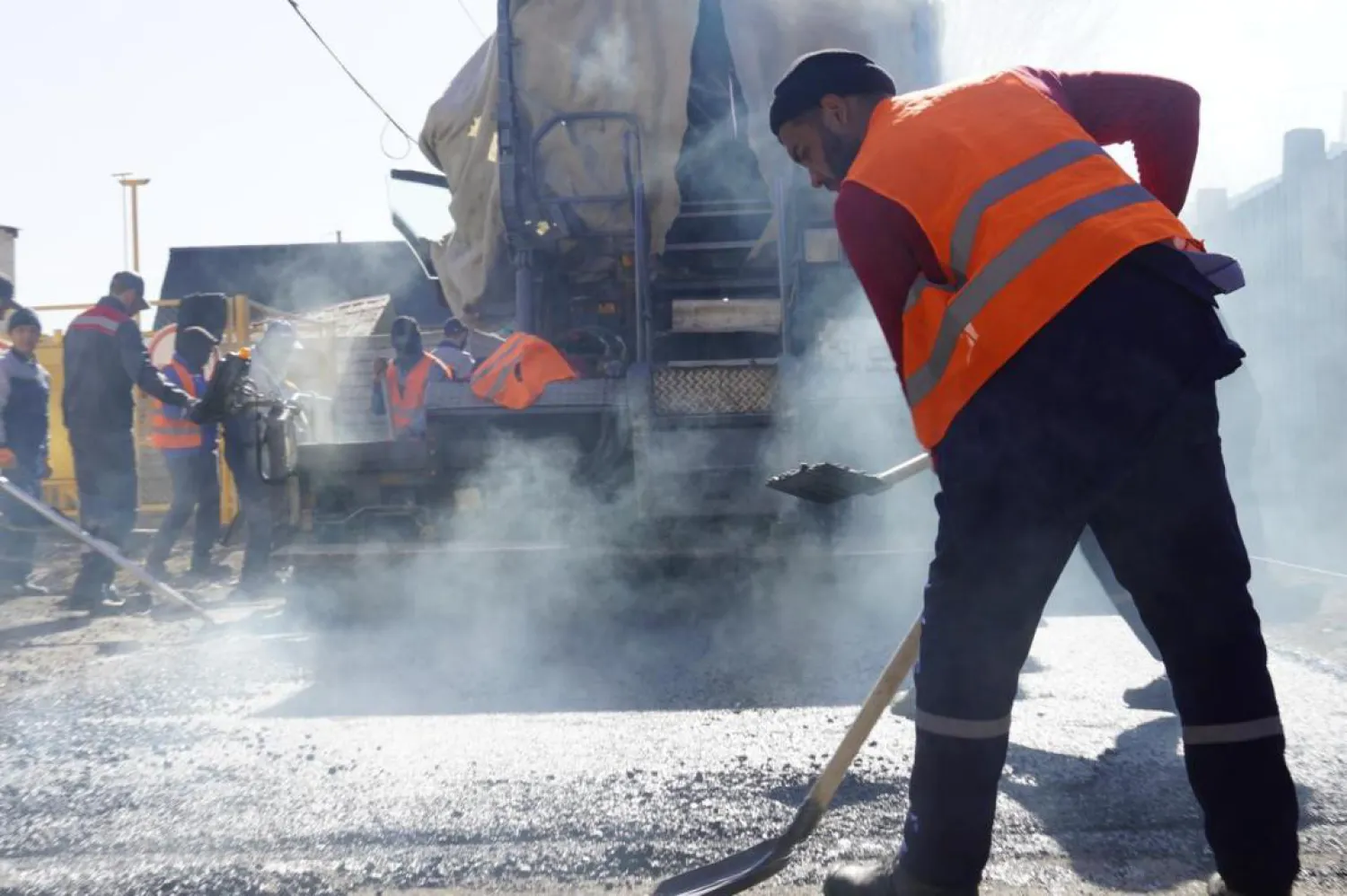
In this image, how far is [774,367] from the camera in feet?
A: 15.7

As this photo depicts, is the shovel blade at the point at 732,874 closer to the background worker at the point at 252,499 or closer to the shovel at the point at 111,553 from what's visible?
the shovel at the point at 111,553

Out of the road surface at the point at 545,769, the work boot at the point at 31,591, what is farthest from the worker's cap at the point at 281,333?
the road surface at the point at 545,769

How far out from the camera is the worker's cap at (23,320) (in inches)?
285

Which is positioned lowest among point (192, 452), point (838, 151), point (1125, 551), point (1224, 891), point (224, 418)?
point (1224, 891)

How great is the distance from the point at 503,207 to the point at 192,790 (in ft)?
→ 10.7

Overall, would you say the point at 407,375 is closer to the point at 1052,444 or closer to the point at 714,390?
the point at 714,390

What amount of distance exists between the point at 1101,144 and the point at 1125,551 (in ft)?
2.46

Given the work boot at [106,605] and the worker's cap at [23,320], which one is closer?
the work boot at [106,605]

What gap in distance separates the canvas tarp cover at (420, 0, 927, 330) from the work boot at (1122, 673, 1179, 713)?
3.02m

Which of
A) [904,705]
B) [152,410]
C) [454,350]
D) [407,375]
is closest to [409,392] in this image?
[407,375]

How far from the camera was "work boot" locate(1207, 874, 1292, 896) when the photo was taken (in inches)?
67.9

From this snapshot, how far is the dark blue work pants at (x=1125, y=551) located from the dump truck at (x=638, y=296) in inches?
117

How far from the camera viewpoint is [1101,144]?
202 cm

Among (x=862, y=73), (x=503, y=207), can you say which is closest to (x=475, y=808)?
(x=862, y=73)
